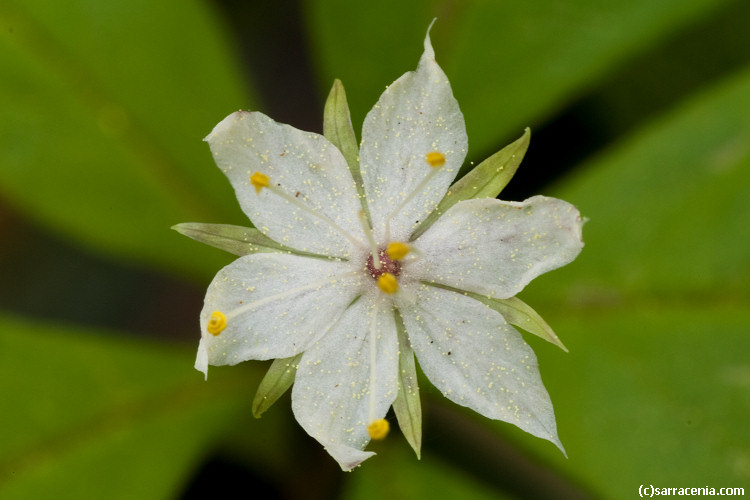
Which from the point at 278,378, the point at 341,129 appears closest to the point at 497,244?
the point at 341,129

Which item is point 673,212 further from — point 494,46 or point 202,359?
point 202,359

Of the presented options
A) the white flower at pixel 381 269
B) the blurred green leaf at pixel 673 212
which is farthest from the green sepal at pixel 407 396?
the blurred green leaf at pixel 673 212

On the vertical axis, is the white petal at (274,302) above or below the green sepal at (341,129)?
below

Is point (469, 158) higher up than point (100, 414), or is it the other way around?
point (469, 158)

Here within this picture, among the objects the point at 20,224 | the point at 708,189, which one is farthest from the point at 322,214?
the point at 20,224

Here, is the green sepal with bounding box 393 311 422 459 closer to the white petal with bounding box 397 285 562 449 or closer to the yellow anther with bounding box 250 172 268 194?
the white petal with bounding box 397 285 562 449

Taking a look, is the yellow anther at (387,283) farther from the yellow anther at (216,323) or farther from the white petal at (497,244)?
the yellow anther at (216,323)
